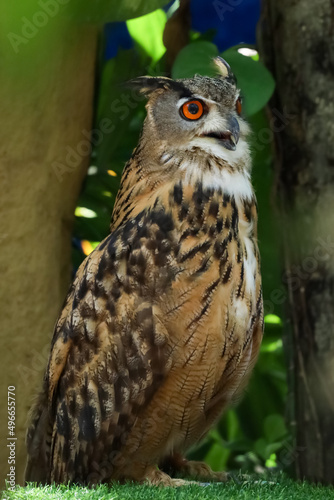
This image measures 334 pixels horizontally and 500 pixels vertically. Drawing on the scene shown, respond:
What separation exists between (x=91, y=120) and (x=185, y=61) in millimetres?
520

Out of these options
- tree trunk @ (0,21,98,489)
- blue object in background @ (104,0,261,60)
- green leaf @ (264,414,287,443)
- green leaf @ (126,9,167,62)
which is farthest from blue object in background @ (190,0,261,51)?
green leaf @ (264,414,287,443)

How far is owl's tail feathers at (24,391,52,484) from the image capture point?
1.73 m

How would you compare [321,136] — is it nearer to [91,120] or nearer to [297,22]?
[297,22]

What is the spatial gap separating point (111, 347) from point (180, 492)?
0.33m

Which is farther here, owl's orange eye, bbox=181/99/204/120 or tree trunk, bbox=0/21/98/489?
tree trunk, bbox=0/21/98/489

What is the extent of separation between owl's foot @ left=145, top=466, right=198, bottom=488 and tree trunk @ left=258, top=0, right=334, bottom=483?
859mm

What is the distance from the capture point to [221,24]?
257cm

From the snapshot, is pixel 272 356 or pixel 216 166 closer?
pixel 216 166

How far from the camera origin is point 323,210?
7.38 feet

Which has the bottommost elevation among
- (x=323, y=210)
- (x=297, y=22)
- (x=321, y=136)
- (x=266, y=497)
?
(x=266, y=497)

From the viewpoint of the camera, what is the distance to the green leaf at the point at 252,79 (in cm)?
204

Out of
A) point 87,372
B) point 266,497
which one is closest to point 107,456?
point 87,372

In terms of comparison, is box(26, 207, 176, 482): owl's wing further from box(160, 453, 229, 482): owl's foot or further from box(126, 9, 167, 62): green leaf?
box(126, 9, 167, 62): green leaf

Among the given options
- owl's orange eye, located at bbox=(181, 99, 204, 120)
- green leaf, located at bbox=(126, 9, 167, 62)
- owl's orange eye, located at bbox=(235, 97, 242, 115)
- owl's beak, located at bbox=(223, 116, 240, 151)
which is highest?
green leaf, located at bbox=(126, 9, 167, 62)
